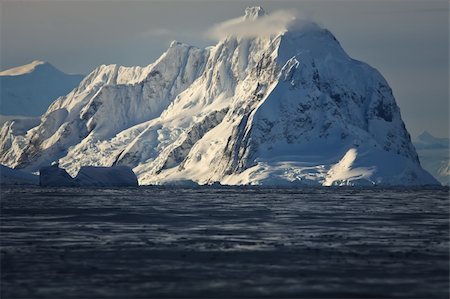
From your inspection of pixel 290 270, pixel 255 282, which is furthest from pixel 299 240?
pixel 255 282

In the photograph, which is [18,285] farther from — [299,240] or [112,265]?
[299,240]

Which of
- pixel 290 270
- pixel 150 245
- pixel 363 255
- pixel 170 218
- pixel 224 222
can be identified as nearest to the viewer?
pixel 290 270

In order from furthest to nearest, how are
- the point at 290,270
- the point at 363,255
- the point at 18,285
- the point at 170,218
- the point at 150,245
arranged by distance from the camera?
the point at 170,218 → the point at 150,245 → the point at 363,255 → the point at 290,270 → the point at 18,285

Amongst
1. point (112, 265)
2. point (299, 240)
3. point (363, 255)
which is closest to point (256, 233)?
point (299, 240)

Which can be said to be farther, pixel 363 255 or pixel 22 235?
pixel 22 235

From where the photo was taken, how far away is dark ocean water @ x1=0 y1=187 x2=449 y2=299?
52.2 meters

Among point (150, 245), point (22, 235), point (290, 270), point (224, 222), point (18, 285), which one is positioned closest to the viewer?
point (18, 285)

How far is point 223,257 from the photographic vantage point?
216ft

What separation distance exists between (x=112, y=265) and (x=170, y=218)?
4539cm

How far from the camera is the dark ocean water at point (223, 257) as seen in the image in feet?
171

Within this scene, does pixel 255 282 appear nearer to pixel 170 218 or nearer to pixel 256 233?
pixel 256 233

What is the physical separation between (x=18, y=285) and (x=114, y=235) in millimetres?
29594

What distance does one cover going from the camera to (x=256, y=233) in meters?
85.1

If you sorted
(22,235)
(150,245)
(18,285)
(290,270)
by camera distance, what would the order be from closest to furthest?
1. (18,285)
2. (290,270)
3. (150,245)
4. (22,235)
